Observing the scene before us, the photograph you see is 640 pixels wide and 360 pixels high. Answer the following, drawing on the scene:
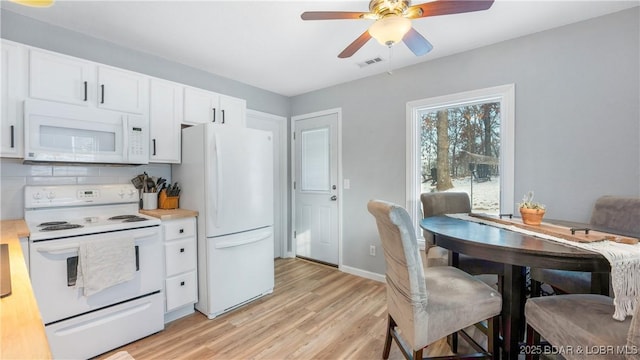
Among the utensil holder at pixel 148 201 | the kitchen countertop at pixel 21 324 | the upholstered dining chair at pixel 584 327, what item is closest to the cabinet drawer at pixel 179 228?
the utensil holder at pixel 148 201

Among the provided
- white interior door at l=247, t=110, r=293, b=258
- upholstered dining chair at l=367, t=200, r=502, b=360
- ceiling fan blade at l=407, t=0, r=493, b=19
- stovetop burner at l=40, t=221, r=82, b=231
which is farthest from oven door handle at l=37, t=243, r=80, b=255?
ceiling fan blade at l=407, t=0, r=493, b=19

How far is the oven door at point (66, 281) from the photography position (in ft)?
5.45

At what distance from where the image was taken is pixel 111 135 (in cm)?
223

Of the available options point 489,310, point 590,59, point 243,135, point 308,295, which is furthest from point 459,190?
point 243,135

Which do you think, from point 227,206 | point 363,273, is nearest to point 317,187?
point 363,273

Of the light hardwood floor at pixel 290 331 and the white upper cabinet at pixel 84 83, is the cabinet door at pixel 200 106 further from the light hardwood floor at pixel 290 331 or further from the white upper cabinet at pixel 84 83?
the light hardwood floor at pixel 290 331

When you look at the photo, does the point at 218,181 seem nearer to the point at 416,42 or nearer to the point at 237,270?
the point at 237,270

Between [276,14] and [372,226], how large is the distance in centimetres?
236

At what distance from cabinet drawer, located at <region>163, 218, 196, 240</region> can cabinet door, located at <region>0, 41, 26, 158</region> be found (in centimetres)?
104

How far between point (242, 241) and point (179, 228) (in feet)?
1.78

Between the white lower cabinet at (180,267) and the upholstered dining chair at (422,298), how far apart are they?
5.50 feet

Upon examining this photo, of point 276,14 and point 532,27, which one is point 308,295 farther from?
point 532,27

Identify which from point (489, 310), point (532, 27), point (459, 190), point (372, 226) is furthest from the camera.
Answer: point (372, 226)

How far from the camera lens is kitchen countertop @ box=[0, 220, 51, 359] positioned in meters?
0.53
